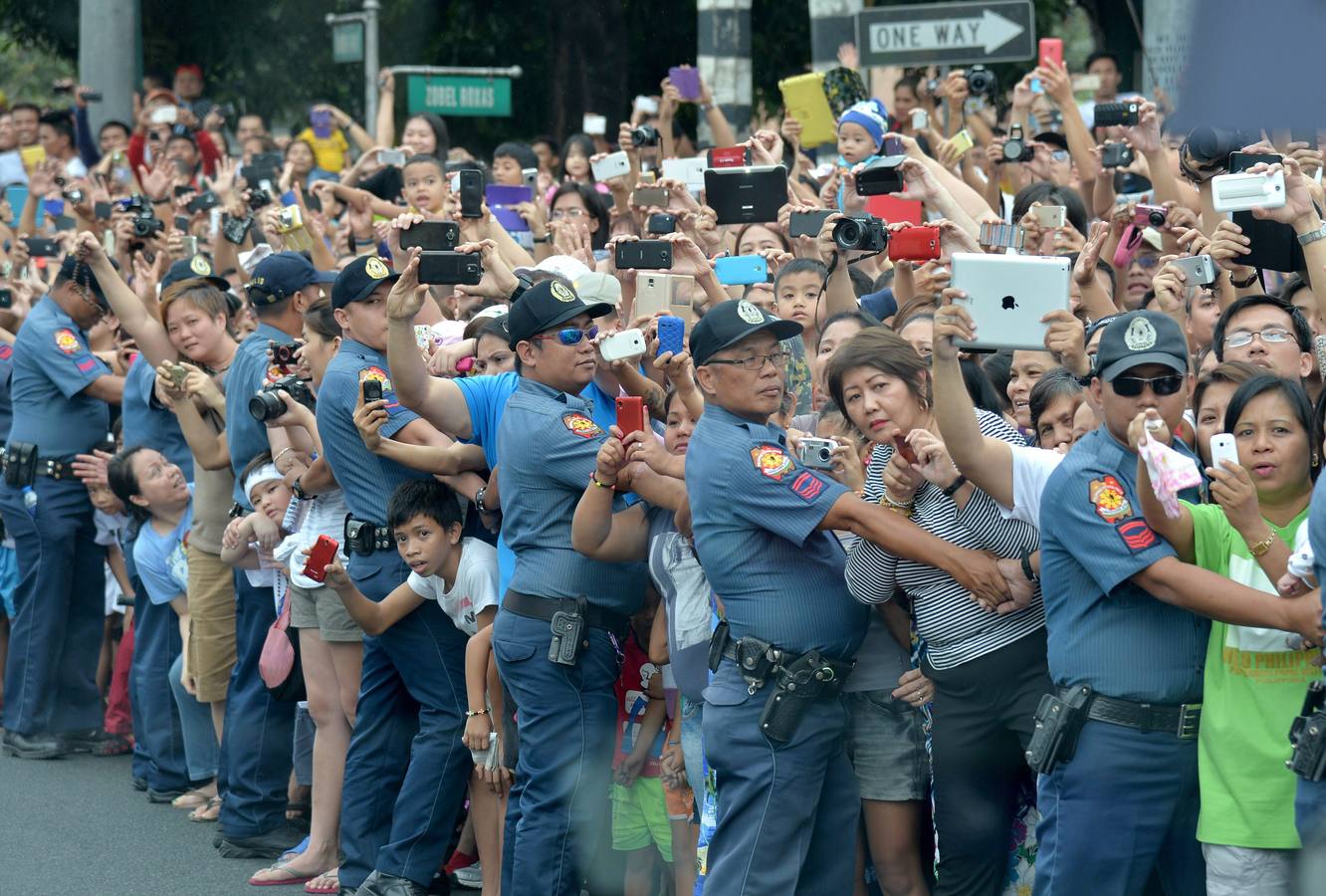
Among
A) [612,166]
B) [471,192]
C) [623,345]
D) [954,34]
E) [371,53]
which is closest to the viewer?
[623,345]

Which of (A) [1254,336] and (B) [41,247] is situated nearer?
(A) [1254,336]

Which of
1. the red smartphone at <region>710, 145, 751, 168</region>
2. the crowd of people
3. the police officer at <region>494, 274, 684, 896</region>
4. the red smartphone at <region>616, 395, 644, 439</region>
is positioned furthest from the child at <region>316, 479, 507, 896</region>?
the red smartphone at <region>710, 145, 751, 168</region>

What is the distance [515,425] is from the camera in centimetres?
544

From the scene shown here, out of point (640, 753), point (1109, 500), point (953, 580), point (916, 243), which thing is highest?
point (916, 243)

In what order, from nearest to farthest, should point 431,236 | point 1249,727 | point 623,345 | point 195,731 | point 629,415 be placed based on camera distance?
point 1249,727, point 629,415, point 623,345, point 431,236, point 195,731

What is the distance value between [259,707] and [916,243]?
141 inches

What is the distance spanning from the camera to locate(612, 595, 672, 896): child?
5.67 metres

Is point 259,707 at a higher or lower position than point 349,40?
lower

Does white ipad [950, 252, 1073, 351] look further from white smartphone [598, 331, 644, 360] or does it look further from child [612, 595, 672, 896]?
child [612, 595, 672, 896]

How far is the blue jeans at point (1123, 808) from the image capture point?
12.7ft

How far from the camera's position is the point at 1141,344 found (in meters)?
3.85

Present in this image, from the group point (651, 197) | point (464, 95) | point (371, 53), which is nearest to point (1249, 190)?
point (651, 197)

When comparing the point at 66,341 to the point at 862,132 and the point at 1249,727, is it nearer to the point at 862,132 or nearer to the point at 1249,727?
the point at 862,132

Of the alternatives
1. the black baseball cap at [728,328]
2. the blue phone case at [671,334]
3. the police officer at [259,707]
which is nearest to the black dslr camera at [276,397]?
the police officer at [259,707]
